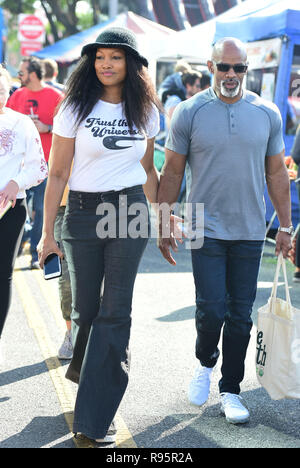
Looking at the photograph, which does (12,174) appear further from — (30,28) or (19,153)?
(30,28)

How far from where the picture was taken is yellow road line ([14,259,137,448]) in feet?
Result: 13.0

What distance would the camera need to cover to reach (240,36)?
37.0ft

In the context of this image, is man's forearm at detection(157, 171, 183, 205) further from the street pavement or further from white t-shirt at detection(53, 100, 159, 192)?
the street pavement

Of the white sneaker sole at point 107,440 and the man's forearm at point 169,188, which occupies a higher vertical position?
the man's forearm at point 169,188

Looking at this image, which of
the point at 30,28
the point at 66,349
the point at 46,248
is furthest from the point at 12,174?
the point at 30,28

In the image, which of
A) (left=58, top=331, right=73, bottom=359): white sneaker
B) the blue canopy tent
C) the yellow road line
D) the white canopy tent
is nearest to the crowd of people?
the yellow road line

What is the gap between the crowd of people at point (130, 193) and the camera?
385 cm

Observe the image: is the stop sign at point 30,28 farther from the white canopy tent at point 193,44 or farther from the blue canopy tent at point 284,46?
the blue canopy tent at point 284,46

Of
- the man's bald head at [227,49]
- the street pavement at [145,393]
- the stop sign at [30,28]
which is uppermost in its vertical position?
the stop sign at [30,28]

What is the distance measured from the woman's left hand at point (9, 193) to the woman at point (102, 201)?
63cm

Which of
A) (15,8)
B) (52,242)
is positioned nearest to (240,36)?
(52,242)

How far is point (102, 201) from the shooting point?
386 centimetres

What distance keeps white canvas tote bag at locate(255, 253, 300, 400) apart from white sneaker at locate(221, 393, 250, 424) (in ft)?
0.57

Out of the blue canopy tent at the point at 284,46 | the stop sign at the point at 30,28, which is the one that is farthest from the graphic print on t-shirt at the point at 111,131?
the stop sign at the point at 30,28
